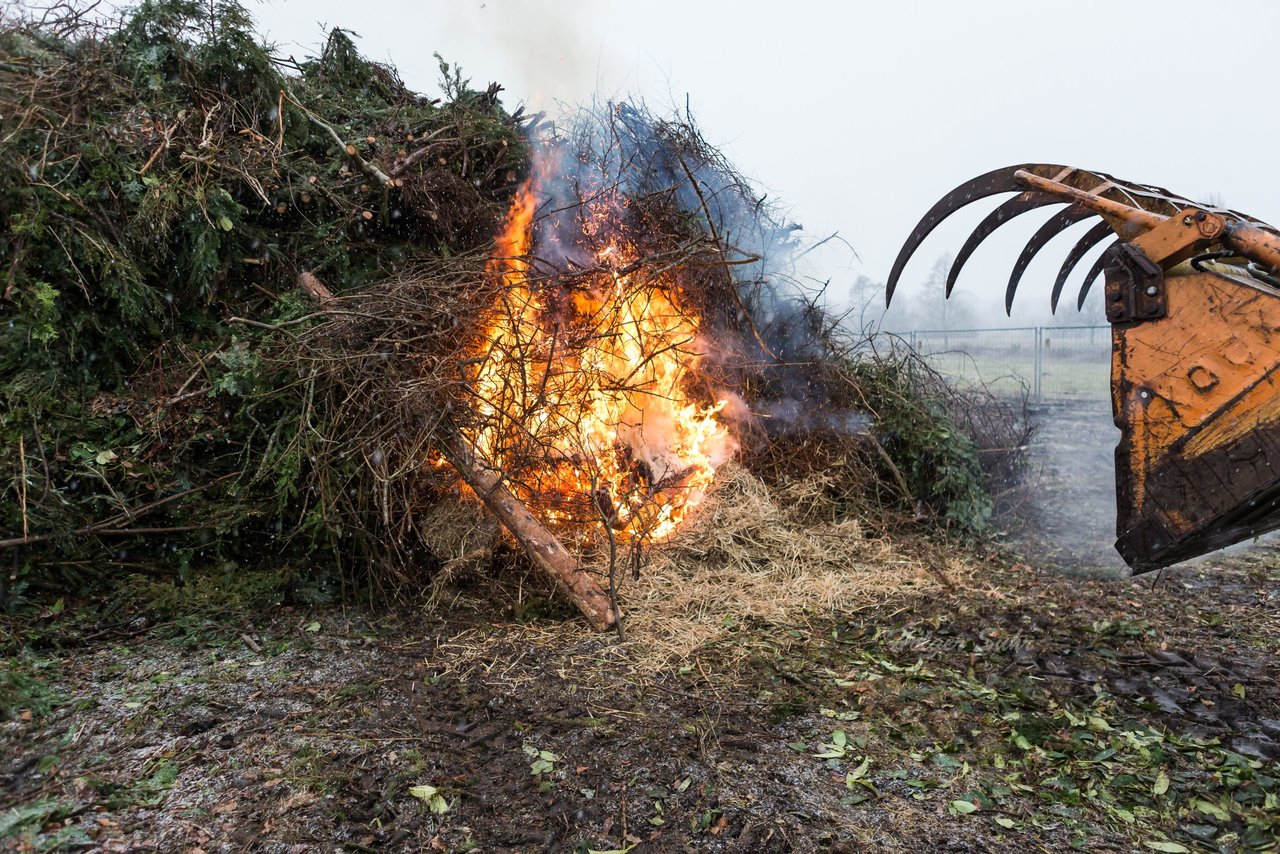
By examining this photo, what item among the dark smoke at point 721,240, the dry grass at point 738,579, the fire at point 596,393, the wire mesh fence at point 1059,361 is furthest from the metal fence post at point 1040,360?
the fire at point 596,393

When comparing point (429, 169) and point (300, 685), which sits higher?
point (429, 169)

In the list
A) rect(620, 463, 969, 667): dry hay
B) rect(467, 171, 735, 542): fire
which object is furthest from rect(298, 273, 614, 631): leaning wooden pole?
rect(620, 463, 969, 667): dry hay

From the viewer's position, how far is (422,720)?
→ 11.7 feet

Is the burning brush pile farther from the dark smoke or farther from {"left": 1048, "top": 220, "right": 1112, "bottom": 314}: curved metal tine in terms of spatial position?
{"left": 1048, "top": 220, "right": 1112, "bottom": 314}: curved metal tine

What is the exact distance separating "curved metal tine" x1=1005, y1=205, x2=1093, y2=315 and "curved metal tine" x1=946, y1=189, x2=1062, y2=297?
207 mm

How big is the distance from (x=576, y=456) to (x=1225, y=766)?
3.96 meters

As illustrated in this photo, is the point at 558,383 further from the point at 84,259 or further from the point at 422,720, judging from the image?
the point at 84,259

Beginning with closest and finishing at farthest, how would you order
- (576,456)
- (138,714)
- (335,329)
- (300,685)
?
(138,714)
(300,685)
(335,329)
(576,456)

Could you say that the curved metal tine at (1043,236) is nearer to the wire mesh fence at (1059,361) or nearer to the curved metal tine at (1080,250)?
the curved metal tine at (1080,250)

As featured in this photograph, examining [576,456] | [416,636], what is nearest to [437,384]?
[576,456]

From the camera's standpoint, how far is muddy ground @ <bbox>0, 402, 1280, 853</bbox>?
9.09 feet

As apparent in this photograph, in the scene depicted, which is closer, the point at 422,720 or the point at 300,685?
the point at 422,720

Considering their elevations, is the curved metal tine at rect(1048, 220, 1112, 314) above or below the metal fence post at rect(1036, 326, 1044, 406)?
above

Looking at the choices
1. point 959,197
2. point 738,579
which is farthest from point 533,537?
point 959,197
